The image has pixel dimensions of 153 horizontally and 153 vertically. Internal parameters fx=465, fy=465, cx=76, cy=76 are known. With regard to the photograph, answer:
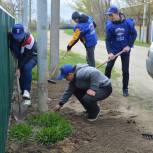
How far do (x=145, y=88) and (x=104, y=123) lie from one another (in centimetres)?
373

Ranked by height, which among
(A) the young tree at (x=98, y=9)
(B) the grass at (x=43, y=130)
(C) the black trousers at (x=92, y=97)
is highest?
(C) the black trousers at (x=92, y=97)

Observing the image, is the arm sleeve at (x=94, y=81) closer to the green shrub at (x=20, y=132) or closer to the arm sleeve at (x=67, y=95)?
the arm sleeve at (x=67, y=95)

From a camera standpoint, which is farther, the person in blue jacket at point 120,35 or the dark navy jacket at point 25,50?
the person in blue jacket at point 120,35

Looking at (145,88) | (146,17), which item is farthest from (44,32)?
(146,17)

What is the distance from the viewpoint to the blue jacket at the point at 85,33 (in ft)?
Result: 33.6

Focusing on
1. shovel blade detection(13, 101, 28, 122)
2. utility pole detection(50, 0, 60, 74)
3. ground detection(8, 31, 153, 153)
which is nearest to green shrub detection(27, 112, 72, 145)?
ground detection(8, 31, 153, 153)

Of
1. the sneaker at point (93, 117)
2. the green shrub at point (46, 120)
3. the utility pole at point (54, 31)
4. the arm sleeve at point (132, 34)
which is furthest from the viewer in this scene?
the utility pole at point (54, 31)

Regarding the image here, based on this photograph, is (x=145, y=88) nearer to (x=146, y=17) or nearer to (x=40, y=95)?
(x=40, y=95)

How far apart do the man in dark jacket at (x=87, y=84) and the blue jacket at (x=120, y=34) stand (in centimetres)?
230

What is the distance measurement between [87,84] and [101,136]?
3.15 feet

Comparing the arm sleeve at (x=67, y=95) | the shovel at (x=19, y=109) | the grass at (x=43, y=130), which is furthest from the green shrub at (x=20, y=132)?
the arm sleeve at (x=67, y=95)

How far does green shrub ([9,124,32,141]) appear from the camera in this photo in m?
5.92

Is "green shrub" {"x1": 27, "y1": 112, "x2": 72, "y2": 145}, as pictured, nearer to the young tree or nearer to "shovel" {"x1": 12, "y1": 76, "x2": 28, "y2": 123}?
"shovel" {"x1": 12, "y1": 76, "x2": 28, "y2": 123}

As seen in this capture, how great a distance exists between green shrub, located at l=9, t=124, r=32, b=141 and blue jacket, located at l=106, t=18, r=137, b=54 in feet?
11.6
